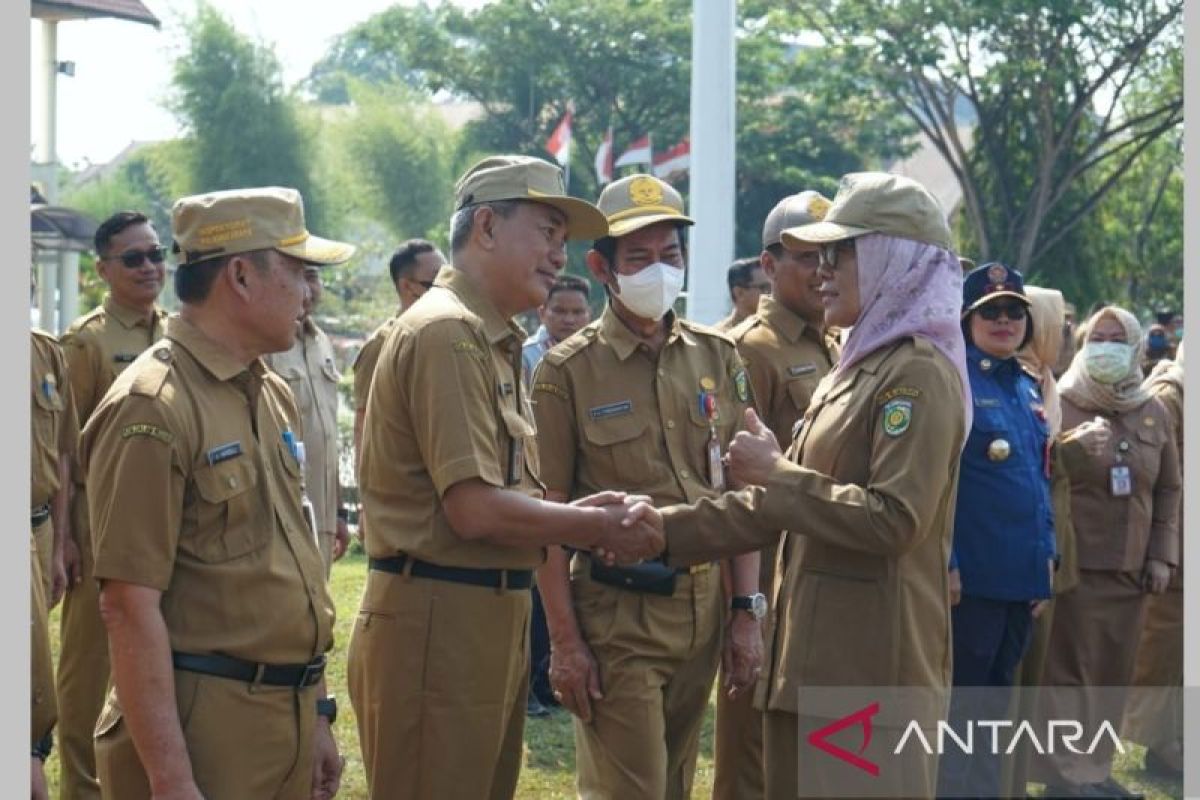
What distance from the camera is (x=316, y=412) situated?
24.8ft

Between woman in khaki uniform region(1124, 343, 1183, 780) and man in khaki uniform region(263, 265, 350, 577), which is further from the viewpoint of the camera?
woman in khaki uniform region(1124, 343, 1183, 780)

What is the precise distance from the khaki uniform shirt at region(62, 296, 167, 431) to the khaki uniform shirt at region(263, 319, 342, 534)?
0.61 meters

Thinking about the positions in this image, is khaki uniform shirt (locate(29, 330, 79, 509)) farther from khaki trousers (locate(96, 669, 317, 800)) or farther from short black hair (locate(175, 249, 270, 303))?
khaki trousers (locate(96, 669, 317, 800))

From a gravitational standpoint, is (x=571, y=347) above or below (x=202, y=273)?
below

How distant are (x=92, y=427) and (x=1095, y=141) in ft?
92.0

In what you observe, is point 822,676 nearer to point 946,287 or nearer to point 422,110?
point 946,287

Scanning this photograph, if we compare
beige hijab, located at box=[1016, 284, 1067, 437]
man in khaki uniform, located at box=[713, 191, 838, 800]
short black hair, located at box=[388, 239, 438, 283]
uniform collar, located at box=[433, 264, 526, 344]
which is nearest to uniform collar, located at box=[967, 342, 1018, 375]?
man in khaki uniform, located at box=[713, 191, 838, 800]

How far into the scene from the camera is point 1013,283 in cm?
629

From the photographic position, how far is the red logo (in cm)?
408

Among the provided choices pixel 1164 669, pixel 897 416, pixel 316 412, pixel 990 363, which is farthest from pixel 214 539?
pixel 1164 669

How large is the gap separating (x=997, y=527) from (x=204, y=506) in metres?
3.29

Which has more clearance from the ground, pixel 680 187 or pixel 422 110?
pixel 422 110

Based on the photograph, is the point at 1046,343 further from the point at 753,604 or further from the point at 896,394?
the point at 896,394

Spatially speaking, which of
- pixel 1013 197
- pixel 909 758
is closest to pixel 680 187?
pixel 1013 197
